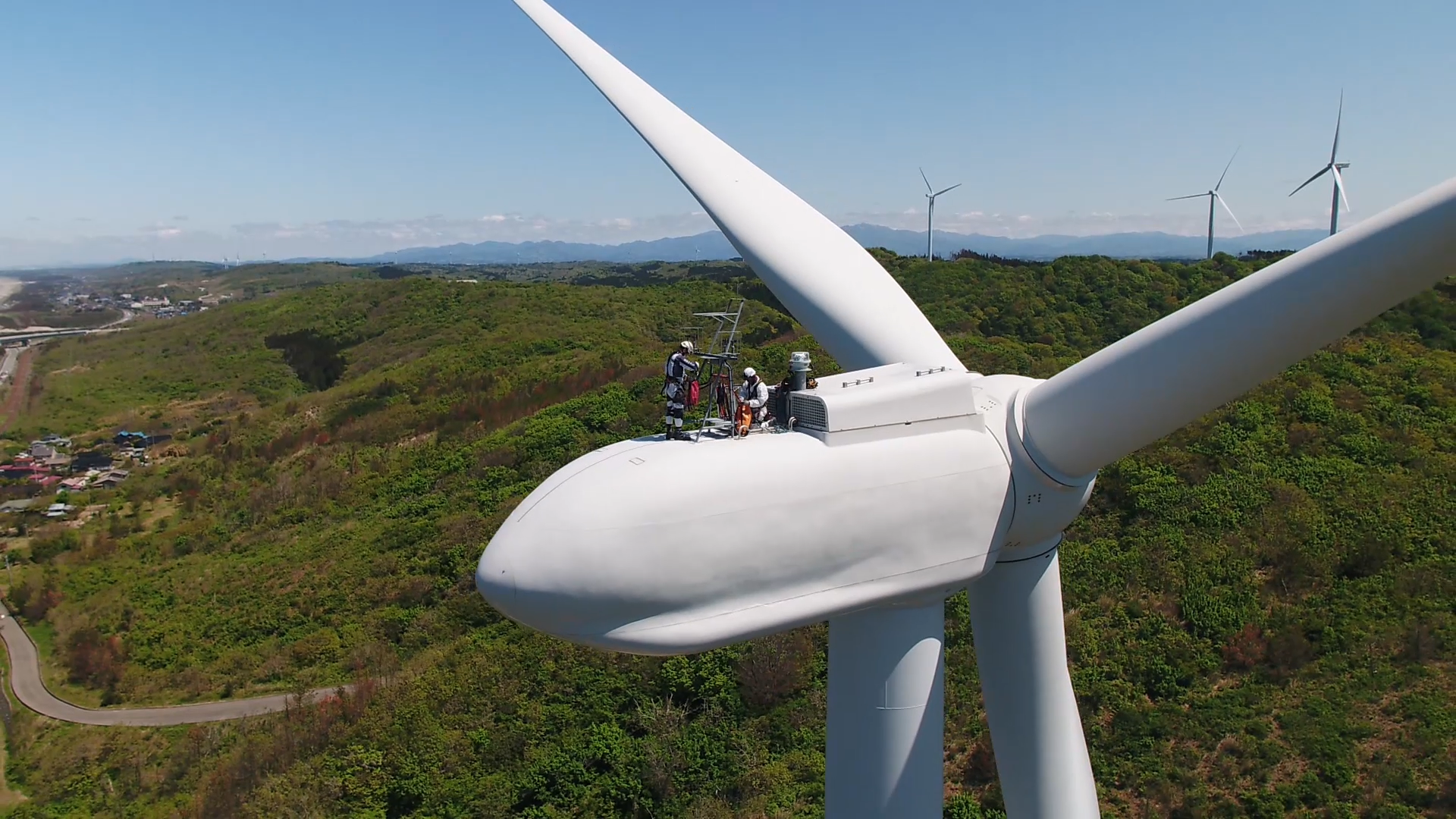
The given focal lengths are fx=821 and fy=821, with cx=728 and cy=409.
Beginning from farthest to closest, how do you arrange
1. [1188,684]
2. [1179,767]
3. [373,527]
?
[373,527] → [1188,684] → [1179,767]

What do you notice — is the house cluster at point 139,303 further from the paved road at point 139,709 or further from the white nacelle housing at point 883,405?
the white nacelle housing at point 883,405

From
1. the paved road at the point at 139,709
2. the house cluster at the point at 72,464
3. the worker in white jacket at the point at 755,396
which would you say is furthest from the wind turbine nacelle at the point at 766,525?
the house cluster at the point at 72,464

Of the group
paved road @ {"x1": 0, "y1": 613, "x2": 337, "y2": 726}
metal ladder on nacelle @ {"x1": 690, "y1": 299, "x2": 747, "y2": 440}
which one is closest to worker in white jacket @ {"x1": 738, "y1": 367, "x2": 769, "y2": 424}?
metal ladder on nacelle @ {"x1": 690, "y1": 299, "x2": 747, "y2": 440}

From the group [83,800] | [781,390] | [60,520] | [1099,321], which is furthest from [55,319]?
[781,390]

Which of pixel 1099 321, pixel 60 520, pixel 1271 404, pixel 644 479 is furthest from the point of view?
pixel 1099 321

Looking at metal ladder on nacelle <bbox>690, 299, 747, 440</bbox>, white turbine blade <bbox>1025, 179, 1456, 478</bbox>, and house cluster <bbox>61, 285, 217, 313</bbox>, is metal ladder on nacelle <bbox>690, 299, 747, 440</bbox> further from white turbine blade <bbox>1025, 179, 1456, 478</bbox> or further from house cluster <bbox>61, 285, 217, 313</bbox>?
house cluster <bbox>61, 285, 217, 313</bbox>

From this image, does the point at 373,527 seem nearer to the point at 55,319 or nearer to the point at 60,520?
the point at 60,520
